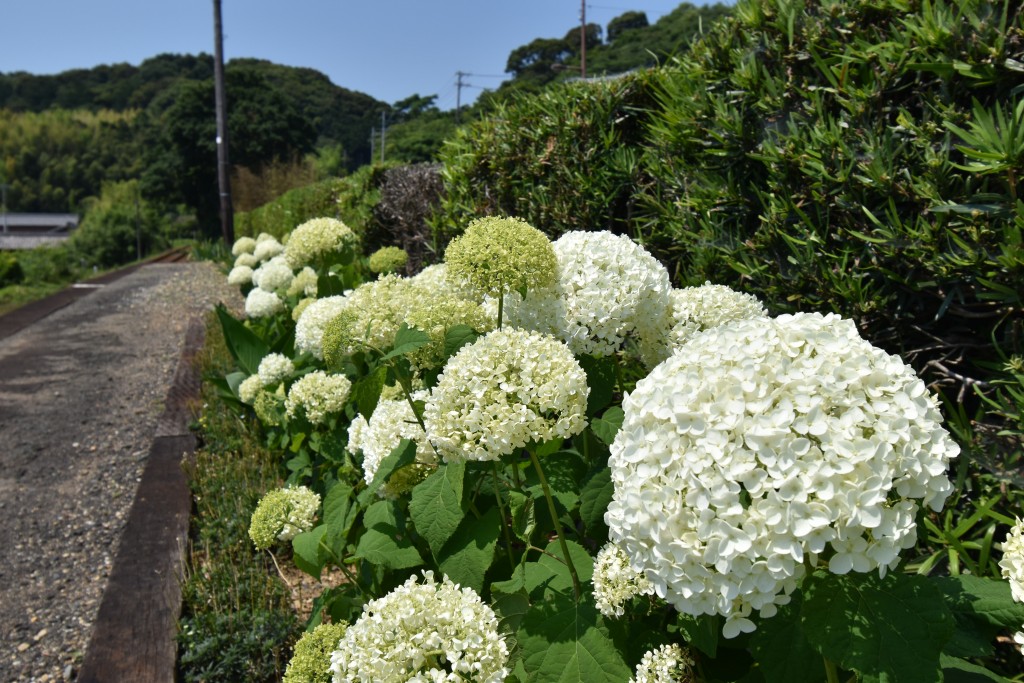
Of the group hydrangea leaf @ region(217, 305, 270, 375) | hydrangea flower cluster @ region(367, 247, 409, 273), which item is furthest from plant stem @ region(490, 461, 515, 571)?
hydrangea leaf @ region(217, 305, 270, 375)

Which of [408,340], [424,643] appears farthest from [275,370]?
[424,643]

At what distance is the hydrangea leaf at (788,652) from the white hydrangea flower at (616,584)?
0.81 feet

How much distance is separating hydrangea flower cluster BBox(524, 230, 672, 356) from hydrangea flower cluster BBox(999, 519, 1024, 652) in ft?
2.93

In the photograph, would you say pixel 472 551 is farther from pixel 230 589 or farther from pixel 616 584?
pixel 230 589

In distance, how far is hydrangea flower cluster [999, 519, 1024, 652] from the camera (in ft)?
3.59

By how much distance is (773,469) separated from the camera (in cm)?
95

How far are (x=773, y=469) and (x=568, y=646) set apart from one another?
0.61 metres

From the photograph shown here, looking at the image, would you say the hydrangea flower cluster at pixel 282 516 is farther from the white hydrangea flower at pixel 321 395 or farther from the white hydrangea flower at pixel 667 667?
the white hydrangea flower at pixel 667 667

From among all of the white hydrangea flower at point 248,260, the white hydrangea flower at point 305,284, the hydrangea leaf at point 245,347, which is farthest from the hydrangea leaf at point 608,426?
the white hydrangea flower at point 248,260

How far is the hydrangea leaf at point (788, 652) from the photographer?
1044mm

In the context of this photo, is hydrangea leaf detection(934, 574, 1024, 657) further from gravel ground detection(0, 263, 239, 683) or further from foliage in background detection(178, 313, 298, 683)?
gravel ground detection(0, 263, 239, 683)

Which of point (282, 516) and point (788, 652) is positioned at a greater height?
point (788, 652)

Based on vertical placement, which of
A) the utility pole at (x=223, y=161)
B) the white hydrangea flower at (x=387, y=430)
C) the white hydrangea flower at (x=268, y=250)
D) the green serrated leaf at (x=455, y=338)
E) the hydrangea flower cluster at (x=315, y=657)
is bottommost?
the hydrangea flower cluster at (x=315, y=657)

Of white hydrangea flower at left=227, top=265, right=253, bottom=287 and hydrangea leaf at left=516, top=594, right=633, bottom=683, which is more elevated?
white hydrangea flower at left=227, top=265, right=253, bottom=287
